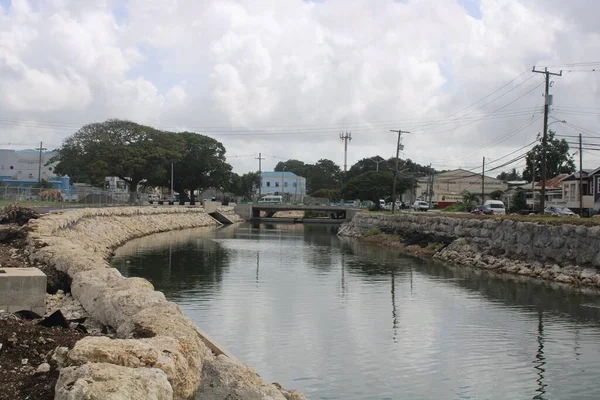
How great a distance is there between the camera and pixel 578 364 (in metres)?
14.3

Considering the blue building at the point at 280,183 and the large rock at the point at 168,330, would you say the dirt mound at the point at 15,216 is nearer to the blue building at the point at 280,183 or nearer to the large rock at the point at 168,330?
the large rock at the point at 168,330

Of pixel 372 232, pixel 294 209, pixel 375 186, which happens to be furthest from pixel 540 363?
pixel 294 209

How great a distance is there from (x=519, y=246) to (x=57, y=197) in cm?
4353

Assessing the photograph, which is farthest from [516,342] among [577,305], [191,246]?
[191,246]

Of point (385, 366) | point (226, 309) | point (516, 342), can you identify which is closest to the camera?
point (385, 366)

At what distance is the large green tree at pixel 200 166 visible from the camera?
94.8m

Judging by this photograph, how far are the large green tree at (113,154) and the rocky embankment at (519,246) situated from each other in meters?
36.8

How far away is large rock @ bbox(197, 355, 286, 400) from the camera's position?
806 cm

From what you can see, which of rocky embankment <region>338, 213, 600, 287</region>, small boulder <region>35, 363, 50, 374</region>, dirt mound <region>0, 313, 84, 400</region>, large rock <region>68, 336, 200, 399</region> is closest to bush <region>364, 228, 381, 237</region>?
rocky embankment <region>338, 213, 600, 287</region>

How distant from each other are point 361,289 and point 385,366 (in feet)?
38.4

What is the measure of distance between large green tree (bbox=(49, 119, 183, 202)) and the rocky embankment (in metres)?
36.8

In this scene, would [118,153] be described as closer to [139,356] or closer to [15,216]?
[15,216]

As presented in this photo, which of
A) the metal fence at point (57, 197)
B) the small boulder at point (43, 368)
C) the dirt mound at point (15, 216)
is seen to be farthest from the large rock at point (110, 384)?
the metal fence at point (57, 197)

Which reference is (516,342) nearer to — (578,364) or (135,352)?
(578,364)
